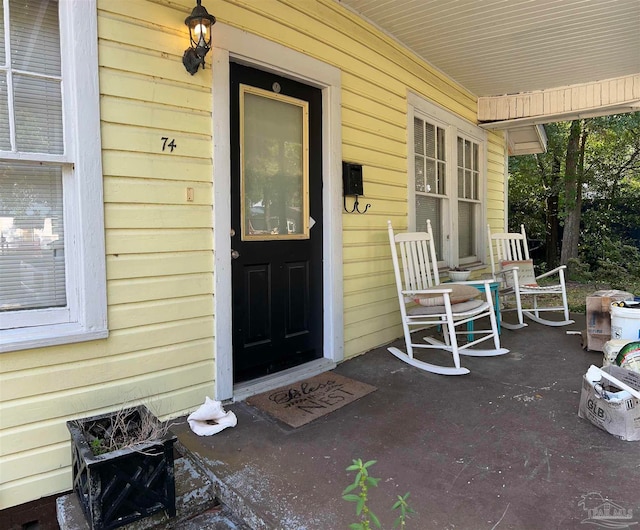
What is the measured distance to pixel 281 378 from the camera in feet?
9.04

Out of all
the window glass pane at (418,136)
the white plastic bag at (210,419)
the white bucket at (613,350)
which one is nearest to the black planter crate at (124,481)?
the white plastic bag at (210,419)

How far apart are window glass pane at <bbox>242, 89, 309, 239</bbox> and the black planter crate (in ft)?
4.55

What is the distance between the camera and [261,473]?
5.94 feet

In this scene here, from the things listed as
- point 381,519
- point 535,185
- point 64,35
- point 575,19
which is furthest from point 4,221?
point 535,185

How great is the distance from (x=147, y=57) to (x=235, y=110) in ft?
1.90

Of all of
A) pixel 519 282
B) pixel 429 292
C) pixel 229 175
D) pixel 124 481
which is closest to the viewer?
pixel 124 481

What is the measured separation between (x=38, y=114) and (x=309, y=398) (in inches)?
76.3

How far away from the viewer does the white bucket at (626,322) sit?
2.78 metres

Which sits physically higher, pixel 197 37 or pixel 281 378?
pixel 197 37

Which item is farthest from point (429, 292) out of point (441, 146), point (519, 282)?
point (441, 146)

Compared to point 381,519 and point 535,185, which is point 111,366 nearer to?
point 381,519

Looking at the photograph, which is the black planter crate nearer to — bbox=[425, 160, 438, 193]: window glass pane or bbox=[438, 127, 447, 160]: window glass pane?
bbox=[425, 160, 438, 193]: window glass pane

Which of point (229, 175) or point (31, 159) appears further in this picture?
point (229, 175)

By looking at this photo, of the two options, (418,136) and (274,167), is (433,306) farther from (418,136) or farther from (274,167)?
(418,136)
